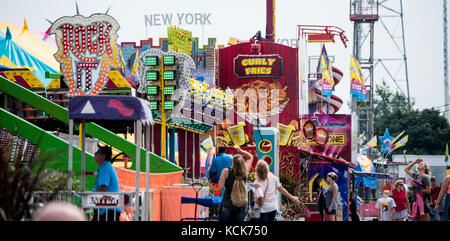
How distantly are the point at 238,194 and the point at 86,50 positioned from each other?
1098 centimetres

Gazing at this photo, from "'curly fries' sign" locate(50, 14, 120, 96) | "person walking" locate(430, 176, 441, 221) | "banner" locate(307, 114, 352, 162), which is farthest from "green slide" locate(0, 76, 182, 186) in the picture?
"banner" locate(307, 114, 352, 162)

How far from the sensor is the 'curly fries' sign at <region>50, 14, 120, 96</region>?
1958cm

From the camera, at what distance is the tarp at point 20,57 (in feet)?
120

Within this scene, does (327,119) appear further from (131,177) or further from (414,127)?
(414,127)

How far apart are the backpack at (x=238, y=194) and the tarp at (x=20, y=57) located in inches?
1081

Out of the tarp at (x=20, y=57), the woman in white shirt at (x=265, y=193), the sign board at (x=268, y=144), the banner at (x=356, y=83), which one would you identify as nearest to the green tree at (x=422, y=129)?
the banner at (x=356, y=83)

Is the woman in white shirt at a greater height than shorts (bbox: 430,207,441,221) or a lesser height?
greater

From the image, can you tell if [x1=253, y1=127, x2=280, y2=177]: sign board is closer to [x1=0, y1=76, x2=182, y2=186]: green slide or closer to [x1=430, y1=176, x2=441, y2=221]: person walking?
[x1=0, y1=76, x2=182, y2=186]: green slide

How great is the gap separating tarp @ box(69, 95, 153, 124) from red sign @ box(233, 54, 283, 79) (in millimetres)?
30058

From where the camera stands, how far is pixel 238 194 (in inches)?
400

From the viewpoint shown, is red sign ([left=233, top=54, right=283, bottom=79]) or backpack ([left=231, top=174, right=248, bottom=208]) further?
red sign ([left=233, top=54, right=283, bottom=79])

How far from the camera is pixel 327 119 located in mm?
32062
